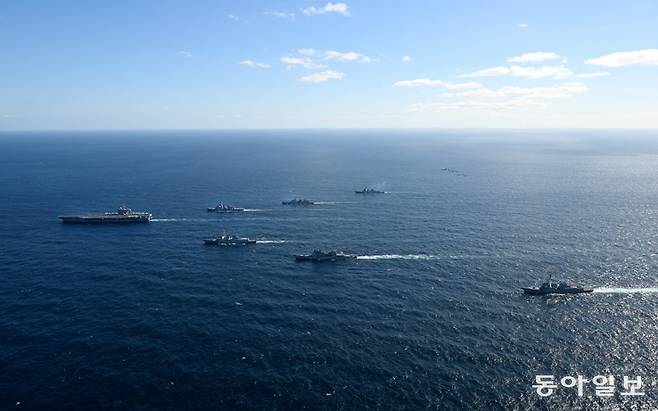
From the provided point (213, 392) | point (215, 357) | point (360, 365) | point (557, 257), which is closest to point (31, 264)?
point (215, 357)

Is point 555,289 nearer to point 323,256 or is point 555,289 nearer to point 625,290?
point 625,290

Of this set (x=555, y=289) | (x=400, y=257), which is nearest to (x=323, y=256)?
(x=400, y=257)

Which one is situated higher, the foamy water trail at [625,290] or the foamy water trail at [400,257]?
the foamy water trail at [400,257]

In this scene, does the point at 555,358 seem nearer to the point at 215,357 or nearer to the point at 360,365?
the point at 360,365

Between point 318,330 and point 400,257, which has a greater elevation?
point 400,257

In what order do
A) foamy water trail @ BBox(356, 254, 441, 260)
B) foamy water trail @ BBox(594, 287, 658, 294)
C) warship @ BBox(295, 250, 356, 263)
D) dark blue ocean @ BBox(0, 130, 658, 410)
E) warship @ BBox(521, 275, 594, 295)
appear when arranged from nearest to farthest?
dark blue ocean @ BBox(0, 130, 658, 410)
warship @ BBox(521, 275, 594, 295)
foamy water trail @ BBox(594, 287, 658, 294)
warship @ BBox(295, 250, 356, 263)
foamy water trail @ BBox(356, 254, 441, 260)

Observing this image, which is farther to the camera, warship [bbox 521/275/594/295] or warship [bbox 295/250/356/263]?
warship [bbox 295/250/356/263]

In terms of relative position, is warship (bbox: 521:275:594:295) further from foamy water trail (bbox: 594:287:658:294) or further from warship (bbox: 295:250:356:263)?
warship (bbox: 295:250:356:263)

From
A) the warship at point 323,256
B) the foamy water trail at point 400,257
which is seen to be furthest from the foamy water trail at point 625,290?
the warship at point 323,256

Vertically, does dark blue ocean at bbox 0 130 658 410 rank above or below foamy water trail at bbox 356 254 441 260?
below

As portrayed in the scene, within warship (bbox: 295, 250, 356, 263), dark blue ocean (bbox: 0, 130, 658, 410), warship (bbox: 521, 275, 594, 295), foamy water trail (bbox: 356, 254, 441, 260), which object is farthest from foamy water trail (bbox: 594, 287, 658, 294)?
warship (bbox: 295, 250, 356, 263)

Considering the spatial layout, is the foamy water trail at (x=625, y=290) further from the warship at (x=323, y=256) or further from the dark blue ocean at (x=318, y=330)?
the warship at (x=323, y=256)
